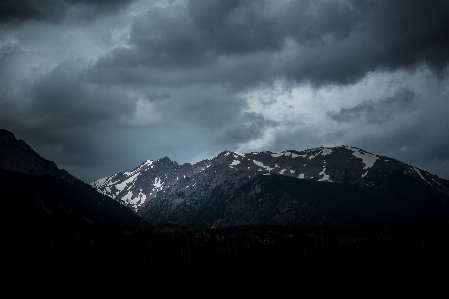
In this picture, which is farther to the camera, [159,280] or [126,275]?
[126,275]

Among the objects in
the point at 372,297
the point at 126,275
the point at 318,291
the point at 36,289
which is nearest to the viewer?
the point at 372,297

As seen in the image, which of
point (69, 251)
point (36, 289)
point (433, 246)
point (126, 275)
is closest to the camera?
point (36, 289)

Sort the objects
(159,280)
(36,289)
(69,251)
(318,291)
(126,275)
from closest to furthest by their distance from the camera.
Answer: (318,291) → (36,289) → (159,280) → (126,275) → (69,251)

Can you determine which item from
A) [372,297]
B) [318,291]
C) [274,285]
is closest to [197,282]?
[274,285]

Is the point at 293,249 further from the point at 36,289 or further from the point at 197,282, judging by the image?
the point at 36,289

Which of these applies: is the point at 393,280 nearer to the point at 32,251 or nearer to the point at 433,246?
the point at 433,246

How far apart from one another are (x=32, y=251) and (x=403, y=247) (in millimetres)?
186623

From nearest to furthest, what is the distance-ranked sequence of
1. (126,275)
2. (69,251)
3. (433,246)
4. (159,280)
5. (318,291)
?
(318,291), (159,280), (126,275), (433,246), (69,251)

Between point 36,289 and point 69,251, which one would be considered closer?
point 36,289

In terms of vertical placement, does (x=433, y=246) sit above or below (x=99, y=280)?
above

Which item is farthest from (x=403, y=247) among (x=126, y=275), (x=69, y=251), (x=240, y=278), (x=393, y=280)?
(x=69, y=251)

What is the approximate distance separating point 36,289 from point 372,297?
294 ft

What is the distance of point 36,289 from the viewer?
272 feet

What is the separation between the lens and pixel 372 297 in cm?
6606
